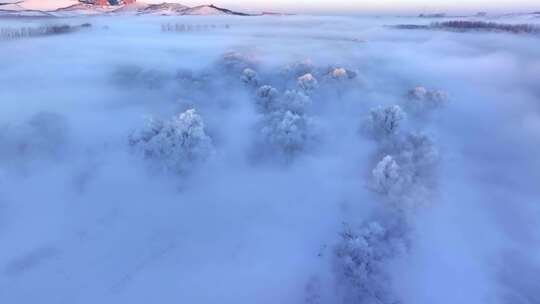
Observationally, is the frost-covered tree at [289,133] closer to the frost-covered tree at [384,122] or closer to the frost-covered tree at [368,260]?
the frost-covered tree at [384,122]

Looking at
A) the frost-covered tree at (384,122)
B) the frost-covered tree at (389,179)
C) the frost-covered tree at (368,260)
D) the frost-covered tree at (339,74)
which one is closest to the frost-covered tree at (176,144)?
the frost-covered tree at (368,260)

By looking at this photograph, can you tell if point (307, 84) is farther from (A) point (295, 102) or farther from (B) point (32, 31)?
(B) point (32, 31)

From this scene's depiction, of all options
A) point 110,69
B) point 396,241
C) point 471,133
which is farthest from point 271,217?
point 110,69

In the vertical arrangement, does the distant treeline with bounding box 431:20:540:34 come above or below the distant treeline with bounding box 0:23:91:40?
above

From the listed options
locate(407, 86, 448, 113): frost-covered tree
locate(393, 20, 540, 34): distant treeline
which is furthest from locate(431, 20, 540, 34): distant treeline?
locate(407, 86, 448, 113): frost-covered tree

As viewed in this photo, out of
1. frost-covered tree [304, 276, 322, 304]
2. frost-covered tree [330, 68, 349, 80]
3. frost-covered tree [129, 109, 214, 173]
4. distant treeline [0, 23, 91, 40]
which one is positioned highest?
frost-covered tree [330, 68, 349, 80]

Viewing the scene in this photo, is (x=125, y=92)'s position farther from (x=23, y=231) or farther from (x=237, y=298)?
(x=237, y=298)

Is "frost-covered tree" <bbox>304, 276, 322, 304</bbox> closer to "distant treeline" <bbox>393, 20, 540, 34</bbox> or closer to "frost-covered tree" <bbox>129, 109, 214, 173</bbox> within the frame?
"frost-covered tree" <bbox>129, 109, 214, 173</bbox>
